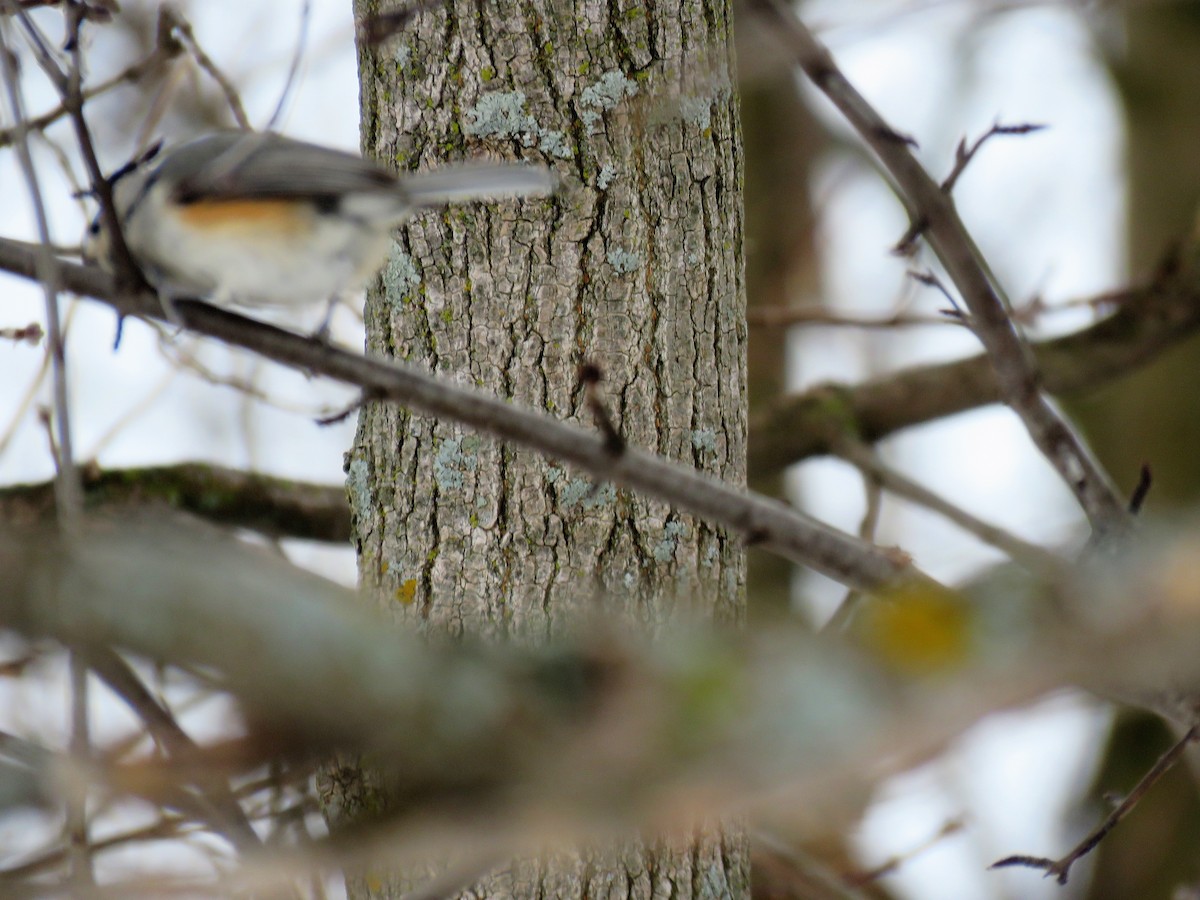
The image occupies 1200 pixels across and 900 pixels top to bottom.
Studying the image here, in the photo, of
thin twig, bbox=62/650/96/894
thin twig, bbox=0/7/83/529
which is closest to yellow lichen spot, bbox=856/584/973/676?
thin twig, bbox=62/650/96/894

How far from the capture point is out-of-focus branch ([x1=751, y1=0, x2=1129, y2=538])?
109cm

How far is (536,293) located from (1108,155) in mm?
4768

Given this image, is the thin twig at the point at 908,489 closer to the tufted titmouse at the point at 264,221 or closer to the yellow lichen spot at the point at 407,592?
the yellow lichen spot at the point at 407,592

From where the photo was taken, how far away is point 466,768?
23.0 inches

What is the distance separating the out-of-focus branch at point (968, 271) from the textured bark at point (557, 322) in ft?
2.19

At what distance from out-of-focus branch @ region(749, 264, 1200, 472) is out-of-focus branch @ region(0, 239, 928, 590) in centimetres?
204

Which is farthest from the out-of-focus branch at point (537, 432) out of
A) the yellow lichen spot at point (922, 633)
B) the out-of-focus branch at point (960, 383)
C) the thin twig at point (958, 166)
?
the out-of-focus branch at point (960, 383)

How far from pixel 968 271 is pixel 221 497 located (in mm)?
2129

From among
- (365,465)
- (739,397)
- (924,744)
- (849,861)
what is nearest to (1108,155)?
(849,861)

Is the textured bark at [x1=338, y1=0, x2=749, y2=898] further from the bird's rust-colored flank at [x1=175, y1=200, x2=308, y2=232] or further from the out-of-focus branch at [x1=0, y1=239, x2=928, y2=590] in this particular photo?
the out-of-focus branch at [x1=0, y1=239, x2=928, y2=590]

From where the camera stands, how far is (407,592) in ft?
6.31

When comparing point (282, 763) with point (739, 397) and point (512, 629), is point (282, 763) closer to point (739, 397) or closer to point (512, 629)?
point (512, 629)

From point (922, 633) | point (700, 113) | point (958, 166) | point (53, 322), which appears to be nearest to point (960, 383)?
point (700, 113)

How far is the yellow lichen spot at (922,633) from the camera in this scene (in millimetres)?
615
